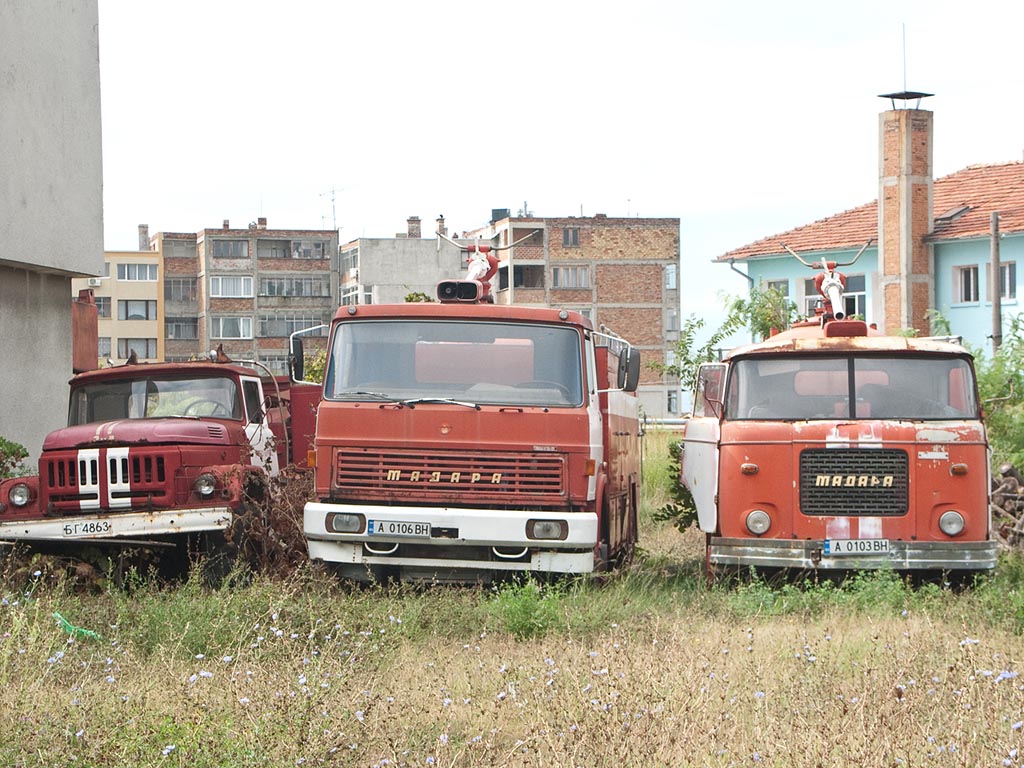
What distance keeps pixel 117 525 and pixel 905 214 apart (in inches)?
1363

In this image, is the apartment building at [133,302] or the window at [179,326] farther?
the window at [179,326]

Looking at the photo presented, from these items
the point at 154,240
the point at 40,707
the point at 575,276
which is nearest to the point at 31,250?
the point at 40,707

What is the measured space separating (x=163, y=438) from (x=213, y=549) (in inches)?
44.7

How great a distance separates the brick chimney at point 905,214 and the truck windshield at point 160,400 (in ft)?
105

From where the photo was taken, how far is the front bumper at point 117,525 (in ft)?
38.3

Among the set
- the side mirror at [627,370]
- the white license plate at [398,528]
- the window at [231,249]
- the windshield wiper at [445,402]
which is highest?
the window at [231,249]

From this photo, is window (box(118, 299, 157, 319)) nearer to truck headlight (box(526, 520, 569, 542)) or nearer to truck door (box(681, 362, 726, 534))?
truck door (box(681, 362, 726, 534))

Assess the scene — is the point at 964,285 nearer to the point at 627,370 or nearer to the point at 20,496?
the point at 627,370

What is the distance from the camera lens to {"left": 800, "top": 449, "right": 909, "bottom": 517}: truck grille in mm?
11336

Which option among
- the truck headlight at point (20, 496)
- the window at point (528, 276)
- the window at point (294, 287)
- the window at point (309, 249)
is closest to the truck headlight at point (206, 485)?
the truck headlight at point (20, 496)

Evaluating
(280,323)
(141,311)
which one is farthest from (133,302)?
(280,323)

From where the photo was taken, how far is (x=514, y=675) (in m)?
7.75

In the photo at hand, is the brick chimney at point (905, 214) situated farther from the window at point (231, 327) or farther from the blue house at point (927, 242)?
the window at point (231, 327)

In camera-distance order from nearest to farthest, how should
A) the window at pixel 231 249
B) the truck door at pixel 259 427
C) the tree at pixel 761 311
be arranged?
the truck door at pixel 259 427
the tree at pixel 761 311
the window at pixel 231 249
